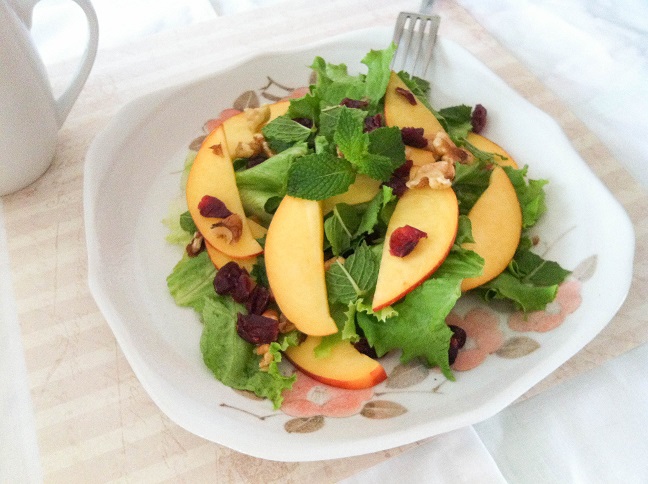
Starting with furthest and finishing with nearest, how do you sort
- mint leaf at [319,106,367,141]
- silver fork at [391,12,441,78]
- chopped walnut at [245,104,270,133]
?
silver fork at [391,12,441,78] < chopped walnut at [245,104,270,133] < mint leaf at [319,106,367,141]

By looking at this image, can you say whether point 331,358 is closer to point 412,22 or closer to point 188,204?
point 188,204

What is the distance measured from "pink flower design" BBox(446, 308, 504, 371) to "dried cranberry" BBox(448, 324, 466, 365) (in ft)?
0.04

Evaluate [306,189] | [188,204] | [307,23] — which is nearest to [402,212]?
[306,189]

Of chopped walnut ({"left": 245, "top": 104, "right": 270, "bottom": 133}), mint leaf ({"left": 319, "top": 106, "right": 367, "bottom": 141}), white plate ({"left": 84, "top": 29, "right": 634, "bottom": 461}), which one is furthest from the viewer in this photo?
chopped walnut ({"left": 245, "top": 104, "right": 270, "bottom": 133})

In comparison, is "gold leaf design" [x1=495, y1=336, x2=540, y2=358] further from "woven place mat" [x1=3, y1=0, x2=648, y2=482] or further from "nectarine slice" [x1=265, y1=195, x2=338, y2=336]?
"nectarine slice" [x1=265, y1=195, x2=338, y2=336]

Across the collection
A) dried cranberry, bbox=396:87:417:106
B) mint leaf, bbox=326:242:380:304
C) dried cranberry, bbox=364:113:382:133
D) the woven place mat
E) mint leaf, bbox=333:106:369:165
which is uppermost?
mint leaf, bbox=333:106:369:165

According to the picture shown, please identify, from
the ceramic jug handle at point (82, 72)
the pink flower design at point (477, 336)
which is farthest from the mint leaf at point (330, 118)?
the ceramic jug handle at point (82, 72)

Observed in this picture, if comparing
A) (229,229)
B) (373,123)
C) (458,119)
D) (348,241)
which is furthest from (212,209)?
(458,119)

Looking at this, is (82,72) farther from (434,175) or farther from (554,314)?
(554,314)

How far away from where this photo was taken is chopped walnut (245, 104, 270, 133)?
1.27m

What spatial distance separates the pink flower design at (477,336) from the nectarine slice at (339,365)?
142mm

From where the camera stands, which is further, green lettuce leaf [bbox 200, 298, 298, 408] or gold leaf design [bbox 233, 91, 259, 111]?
gold leaf design [bbox 233, 91, 259, 111]

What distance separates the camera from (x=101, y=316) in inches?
43.9

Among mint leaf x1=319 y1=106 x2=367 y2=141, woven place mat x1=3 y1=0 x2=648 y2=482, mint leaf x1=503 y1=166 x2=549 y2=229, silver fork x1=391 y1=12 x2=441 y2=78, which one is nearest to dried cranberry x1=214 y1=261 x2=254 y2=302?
woven place mat x1=3 y1=0 x2=648 y2=482
